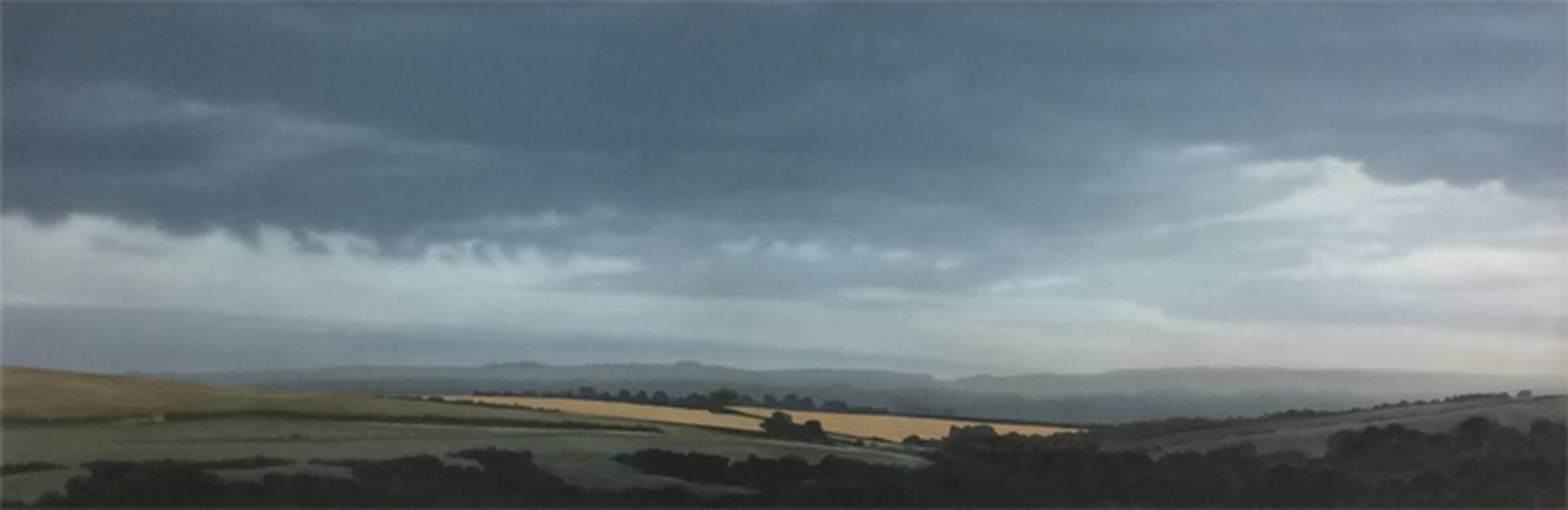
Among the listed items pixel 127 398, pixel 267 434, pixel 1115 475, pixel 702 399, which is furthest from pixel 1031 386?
pixel 127 398

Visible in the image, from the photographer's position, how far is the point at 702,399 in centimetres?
464

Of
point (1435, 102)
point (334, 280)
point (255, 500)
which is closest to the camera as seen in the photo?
point (255, 500)

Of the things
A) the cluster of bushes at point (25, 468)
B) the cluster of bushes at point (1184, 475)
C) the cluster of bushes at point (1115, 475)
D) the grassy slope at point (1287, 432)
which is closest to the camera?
the cluster of bushes at point (25, 468)

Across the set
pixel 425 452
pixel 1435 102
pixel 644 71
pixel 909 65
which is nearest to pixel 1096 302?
pixel 909 65

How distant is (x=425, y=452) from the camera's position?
438cm

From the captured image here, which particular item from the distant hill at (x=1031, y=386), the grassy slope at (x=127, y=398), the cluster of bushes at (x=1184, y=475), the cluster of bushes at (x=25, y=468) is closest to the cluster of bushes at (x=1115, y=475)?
the cluster of bushes at (x=1184, y=475)

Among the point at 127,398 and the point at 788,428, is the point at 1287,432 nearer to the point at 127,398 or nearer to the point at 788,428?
the point at 788,428

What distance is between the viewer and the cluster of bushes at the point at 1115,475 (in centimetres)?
446

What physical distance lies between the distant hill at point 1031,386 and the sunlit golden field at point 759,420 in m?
0.05

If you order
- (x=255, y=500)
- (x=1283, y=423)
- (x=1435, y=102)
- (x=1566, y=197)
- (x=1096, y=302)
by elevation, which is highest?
(x=1435, y=102)

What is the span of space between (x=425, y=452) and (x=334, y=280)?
A: 75 cm

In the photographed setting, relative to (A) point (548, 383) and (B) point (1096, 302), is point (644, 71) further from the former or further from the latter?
(B) point (1096, 302)

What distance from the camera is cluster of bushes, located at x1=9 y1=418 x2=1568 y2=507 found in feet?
14.6

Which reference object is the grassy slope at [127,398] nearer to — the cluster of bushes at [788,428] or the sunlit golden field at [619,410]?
the sunlit golden field at [619,410]
